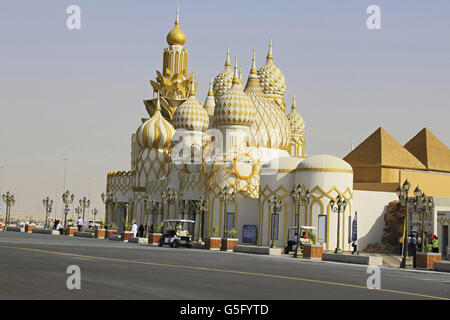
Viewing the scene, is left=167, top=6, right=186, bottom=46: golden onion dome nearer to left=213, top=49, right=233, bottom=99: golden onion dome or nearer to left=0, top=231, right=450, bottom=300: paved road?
left=213, top=49, right=233, bottom=99: golden onion dome

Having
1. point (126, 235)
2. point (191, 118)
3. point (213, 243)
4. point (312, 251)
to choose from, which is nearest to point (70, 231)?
point (126, 235)

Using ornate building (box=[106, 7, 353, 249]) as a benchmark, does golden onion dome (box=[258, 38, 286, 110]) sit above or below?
above

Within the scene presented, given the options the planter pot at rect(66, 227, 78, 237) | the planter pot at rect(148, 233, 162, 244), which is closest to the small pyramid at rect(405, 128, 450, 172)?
the planter pot at rect(148, 233, 162, 244)

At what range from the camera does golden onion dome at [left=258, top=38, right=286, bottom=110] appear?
74125 mm

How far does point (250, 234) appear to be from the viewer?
51156mm

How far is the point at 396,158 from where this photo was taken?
61.7 metres

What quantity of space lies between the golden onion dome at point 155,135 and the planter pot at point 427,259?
35601 millimetres

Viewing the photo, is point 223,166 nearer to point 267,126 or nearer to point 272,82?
point 267,126

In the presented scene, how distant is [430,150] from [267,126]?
15.9 metres

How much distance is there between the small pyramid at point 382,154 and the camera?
200 ft

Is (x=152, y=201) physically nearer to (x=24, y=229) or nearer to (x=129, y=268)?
(x=24, y=229)

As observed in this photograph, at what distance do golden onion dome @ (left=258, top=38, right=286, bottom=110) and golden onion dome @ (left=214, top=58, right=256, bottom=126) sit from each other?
15.4 metres
